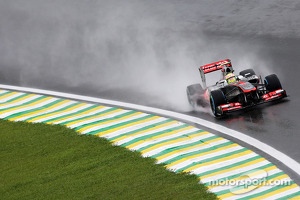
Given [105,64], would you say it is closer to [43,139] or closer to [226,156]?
[43,139]

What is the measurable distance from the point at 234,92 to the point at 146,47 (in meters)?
8.23

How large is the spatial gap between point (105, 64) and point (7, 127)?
22.7 ft

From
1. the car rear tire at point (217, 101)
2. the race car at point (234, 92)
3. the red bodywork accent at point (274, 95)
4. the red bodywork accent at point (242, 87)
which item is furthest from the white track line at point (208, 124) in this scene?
the red bodywork accent at point (274, 95)

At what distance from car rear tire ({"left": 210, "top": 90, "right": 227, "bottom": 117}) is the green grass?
3.14m

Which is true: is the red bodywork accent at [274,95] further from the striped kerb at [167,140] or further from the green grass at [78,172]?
the green grass at [78,172]

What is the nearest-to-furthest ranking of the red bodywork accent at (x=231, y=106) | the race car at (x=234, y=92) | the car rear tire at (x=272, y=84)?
the red bodywork accent at (x=231, y=106) < the race car at (x=234, y=92) < the car rear tire at (x=272, y=84)

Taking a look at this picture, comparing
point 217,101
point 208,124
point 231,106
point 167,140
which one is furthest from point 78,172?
point 231,106

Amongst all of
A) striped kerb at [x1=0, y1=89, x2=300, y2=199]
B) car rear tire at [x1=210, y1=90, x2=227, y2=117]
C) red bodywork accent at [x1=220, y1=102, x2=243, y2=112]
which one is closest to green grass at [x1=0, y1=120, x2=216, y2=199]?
striped kerb at [x1=0, y1=89, x2=300, y2=199]

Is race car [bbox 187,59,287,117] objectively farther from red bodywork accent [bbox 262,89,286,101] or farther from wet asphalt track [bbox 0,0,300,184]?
wet asphalt track [bbox 0,0,300,184]

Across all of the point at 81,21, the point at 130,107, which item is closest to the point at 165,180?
the point at 130,107

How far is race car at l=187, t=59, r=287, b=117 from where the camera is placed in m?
24.3

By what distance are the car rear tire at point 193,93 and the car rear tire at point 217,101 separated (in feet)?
3.36

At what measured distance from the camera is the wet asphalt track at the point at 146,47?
27.2 metres

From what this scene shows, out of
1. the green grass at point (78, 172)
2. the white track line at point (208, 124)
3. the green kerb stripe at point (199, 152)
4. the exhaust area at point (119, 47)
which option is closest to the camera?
the green grass at point (78, 172)
